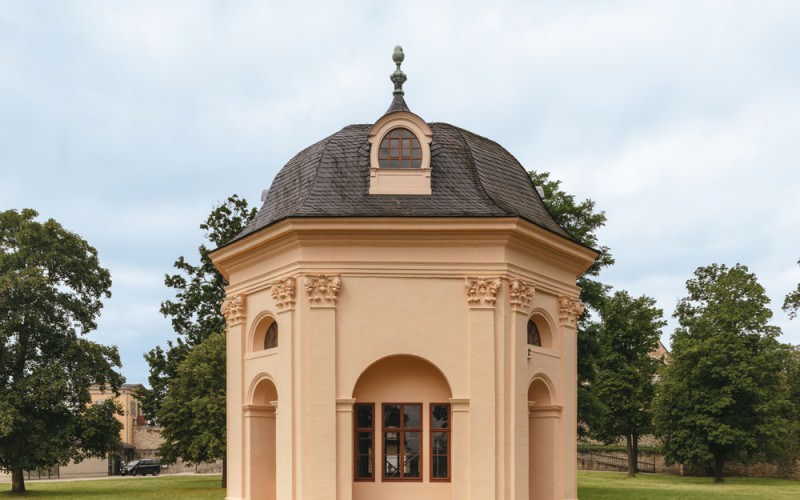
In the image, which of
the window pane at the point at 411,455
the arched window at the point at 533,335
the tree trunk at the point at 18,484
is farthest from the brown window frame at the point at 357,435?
the tree trunk at the point at 18,484

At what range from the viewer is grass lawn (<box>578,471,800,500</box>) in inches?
1660

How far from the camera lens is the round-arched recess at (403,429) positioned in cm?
2006

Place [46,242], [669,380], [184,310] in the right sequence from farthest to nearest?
1. [669,380]
2. [184,310]
3. [46,242]

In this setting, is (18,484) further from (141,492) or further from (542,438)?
(542,438)

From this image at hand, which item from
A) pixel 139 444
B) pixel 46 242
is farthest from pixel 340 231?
pixel 139 444

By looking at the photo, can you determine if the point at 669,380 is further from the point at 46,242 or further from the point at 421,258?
the point at 421,258

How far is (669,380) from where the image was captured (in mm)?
→ 58656

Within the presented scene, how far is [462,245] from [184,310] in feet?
121

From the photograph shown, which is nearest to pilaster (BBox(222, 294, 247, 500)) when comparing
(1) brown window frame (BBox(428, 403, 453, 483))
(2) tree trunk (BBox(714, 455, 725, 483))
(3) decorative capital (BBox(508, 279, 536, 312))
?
(1) brown window frame (BBox(428, 403, 453, 483))

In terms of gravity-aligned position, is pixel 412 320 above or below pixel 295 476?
above

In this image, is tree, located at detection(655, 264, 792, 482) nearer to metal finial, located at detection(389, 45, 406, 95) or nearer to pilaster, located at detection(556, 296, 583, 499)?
pilaster, located at detection(556, 296, 583, 499)

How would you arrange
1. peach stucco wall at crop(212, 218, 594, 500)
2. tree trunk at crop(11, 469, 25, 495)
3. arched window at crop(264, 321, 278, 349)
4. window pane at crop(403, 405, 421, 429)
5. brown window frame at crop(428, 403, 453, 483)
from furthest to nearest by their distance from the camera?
tree trunk at crop(11, 469, 25, 495) < arched window at crop(264, 321, 278, 349) < window pane at crop(403, 405, 421, 429) < brown window frame at crop(428, 403, 453, 483) < peach stucco wall at crop(212, 218, 594, 500)

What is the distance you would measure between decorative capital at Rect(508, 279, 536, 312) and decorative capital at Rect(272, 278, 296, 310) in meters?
4.75

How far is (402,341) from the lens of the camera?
19891 millimetres
